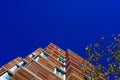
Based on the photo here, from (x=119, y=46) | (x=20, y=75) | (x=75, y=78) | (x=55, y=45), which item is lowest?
(x=20, y=75)

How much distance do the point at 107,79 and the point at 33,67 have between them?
24.3 feet

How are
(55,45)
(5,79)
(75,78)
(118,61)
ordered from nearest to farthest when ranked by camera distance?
(118,61), (5,79), (75,78), (55,45)

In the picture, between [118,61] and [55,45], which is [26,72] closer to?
[118,61]

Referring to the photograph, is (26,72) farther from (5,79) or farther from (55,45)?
(55,45)

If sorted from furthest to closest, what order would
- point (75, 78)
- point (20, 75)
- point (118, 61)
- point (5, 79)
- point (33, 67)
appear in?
1. point (75, 78)
2. point (33, 67)
3. point (5, 79)
4. point (20, 75)
5. point (118, 61)

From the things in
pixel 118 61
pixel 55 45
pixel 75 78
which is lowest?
pixel 118 61

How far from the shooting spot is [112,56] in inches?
602

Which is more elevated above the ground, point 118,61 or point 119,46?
point 119,46

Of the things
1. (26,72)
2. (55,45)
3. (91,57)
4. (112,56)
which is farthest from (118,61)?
(55,45)

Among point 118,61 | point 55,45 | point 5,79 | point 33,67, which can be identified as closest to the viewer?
point 118,61

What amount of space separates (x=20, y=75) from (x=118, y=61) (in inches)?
225

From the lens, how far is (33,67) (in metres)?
20.9

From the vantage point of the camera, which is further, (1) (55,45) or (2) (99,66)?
(1) (55,45)

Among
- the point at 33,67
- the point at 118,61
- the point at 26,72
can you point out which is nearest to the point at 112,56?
the point at 118,61
